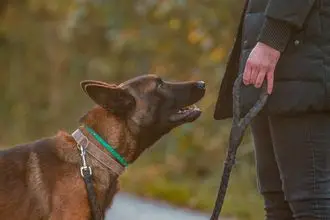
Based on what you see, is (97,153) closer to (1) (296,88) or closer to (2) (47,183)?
(2) (47,183)

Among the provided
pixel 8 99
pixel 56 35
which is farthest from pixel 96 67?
pixel 8 99

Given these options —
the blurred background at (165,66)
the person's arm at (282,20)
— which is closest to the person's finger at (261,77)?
the person's arm at (282,20)

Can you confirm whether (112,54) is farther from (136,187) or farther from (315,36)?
(315,36)

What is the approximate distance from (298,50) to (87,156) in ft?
4.83

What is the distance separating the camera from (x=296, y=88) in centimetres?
382

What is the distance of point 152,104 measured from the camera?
5.13 m

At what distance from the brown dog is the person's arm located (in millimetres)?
1319

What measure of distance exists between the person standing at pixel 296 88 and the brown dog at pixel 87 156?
45.9 inches

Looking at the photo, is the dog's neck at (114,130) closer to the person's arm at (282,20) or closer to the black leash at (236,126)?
the black leash at (236,126)

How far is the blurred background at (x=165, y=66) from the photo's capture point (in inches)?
389

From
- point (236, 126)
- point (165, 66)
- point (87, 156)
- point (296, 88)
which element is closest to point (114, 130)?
point (87, 156)

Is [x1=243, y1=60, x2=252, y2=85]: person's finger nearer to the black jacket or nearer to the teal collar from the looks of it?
the black jacket

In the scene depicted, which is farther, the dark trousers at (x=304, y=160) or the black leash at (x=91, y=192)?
the black leash at (x=91, y=192)

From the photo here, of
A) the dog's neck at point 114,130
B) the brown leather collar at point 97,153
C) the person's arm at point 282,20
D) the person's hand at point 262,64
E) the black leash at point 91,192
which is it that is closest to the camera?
the person's arm at point 282,20
